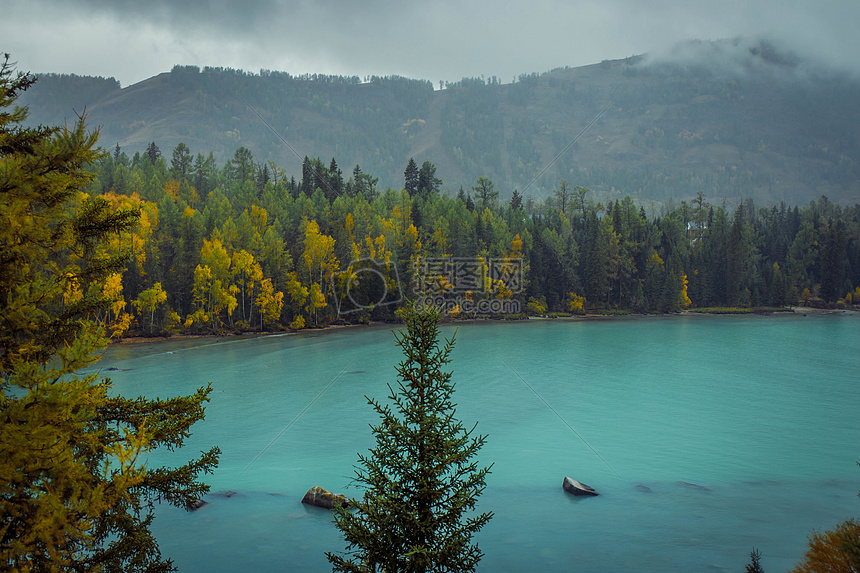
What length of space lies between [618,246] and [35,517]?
100 meters

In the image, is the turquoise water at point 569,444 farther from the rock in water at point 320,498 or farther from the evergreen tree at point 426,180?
the evergreen tree at point 426,180

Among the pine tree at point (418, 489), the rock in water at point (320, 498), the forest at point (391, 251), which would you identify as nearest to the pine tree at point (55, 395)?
the pine tree at point (418, 489)

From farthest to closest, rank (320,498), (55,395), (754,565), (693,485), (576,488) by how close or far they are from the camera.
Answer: (693,485), (576,488), (320,498), (754,565), (55,395)

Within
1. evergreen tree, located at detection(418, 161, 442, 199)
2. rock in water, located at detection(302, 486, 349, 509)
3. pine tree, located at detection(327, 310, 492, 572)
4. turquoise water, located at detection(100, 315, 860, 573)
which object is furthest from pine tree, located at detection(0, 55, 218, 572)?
evergreen tree, located at detection(418, 161, 442, 199)

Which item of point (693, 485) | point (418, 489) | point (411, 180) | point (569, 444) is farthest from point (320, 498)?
point (411, 180)

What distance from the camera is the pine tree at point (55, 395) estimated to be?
6668 mm

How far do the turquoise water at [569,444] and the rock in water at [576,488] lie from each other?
1.89 ft

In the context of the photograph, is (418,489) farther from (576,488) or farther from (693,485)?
(693,485)

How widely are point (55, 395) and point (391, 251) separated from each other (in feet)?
251

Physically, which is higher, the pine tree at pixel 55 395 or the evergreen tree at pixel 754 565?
the pine tree at pixel 55 395

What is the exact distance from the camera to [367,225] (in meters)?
84.0

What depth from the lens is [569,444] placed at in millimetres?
27438

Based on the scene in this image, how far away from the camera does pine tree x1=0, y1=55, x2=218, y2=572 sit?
667cm

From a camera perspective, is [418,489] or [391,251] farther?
[391,251]
